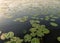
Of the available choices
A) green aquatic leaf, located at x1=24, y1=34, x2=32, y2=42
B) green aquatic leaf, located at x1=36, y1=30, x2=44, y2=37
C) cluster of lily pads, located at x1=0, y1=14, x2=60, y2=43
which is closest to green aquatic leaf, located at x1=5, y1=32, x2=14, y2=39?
cluster of lily pads, located at x1=0, y1=14, x2=60, y2=43

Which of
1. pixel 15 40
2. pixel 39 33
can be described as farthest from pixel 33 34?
pixel 15 40

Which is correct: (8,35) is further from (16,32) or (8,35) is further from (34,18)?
(34,18)

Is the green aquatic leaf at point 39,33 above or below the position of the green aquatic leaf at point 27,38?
above

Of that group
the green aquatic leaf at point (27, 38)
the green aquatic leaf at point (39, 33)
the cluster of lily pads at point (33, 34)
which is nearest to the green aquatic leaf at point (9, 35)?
the cluster of lily pads at point (33, 34)

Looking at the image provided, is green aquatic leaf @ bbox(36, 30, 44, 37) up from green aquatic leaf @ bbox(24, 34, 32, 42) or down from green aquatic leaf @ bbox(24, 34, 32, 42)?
up

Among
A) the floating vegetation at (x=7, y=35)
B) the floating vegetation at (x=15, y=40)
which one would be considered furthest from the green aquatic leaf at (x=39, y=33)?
the floating vegetation at (x=7, y=35)

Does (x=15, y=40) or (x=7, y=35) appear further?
(x=7, y=35)

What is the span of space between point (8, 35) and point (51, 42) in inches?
21.3

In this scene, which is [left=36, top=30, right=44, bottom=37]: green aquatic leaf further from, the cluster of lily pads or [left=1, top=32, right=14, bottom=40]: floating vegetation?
[left=1, top=32, right=14, bottom=40]: floating vegetation

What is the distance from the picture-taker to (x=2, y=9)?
235 cm

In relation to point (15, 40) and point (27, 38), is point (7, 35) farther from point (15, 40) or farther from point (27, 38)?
point (27, 38)

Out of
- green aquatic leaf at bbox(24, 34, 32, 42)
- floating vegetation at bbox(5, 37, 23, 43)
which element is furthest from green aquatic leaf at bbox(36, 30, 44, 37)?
floating vegetation at bbox(5, 37, 23, 43)

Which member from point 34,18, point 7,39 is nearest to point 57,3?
point 34,18

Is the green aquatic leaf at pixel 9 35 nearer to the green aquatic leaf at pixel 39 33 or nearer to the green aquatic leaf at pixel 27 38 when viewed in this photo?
the green aquatic leaf at pixel 27 38
